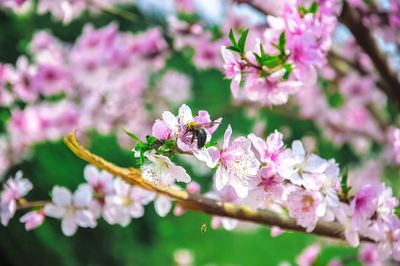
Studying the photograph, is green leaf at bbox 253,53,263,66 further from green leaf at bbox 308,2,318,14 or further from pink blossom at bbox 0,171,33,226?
pink blossom at bbox 0,171,33,226

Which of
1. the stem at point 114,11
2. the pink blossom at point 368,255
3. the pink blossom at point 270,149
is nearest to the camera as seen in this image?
the pink blossom at point 270,149

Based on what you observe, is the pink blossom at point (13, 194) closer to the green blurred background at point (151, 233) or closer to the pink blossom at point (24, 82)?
the pink blossom at point (24, 82)

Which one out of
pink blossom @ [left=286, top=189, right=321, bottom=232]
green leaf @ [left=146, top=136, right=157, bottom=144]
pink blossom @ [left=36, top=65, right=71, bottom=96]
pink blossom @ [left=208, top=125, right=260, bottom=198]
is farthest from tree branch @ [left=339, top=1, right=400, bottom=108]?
pink blossom @ [left=36, top=65, right=71, bottom=96]

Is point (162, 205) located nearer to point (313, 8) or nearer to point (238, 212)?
point (238, 212)

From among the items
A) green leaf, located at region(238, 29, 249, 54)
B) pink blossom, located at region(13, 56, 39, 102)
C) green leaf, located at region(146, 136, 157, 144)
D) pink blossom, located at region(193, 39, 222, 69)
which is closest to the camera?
green leaf, located at region(146, 136, 157, 144)

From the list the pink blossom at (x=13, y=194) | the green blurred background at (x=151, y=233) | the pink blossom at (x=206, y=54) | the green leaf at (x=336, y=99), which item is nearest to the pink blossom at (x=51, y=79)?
the green blurred background at (x=151, y=233)

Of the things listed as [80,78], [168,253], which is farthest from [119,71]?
[168,253]
